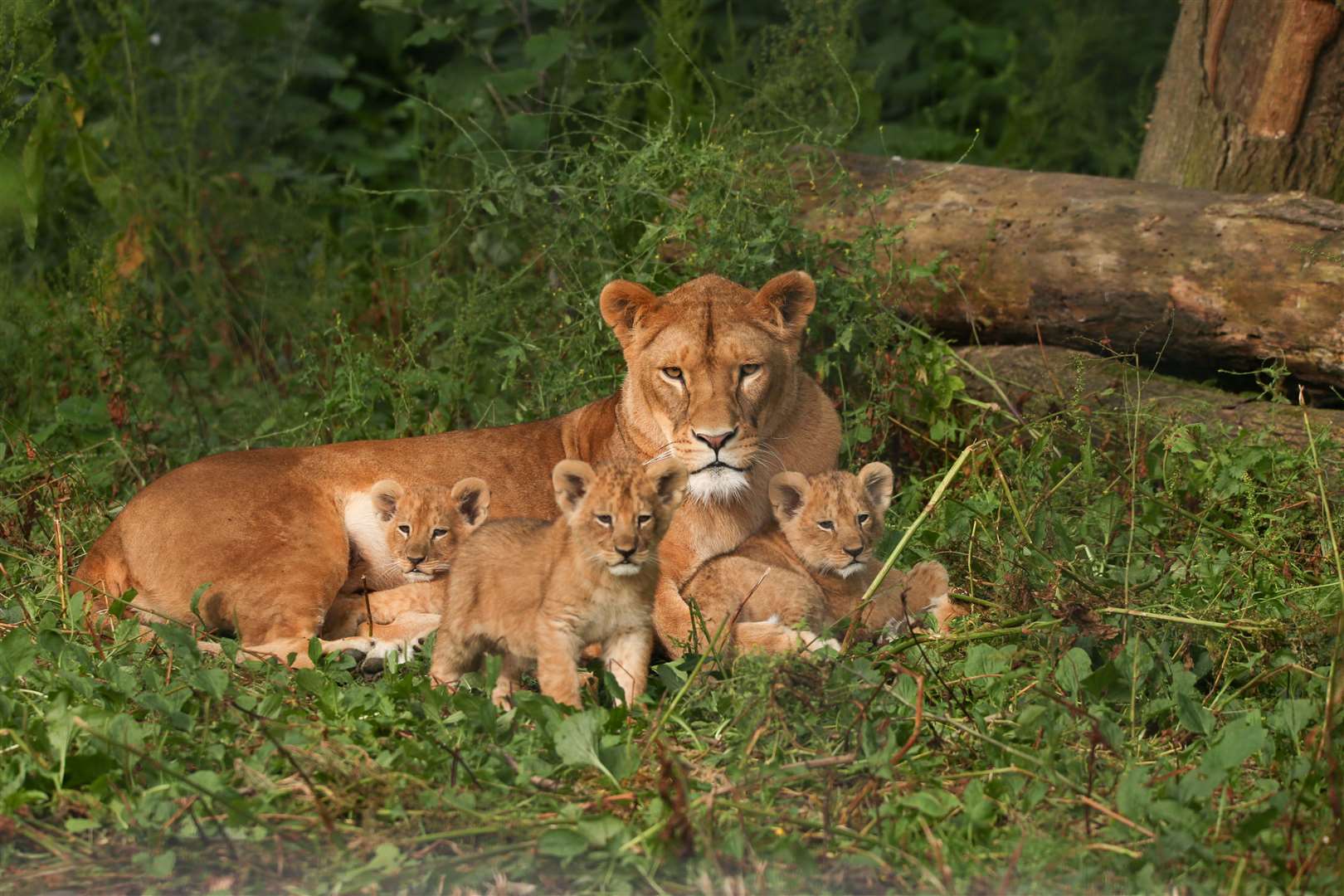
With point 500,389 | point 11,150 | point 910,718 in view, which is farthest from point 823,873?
point 11,150

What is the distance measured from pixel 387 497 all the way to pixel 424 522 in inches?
7.2

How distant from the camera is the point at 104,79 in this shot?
8602 mm

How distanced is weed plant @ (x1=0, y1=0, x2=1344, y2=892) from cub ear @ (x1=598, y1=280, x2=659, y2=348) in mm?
1068

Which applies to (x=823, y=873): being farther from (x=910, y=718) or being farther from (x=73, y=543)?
(x=73, y=543)

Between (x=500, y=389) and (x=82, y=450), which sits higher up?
(x=500, y=389)

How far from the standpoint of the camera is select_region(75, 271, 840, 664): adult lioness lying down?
5160 millimetres

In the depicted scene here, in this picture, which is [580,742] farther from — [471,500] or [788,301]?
[788,301]

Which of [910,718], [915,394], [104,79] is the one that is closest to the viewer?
[910,718]

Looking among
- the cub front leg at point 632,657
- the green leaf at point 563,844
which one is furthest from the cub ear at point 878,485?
the green leaf at point 563,844

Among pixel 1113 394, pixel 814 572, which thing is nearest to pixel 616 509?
pixel 814 572

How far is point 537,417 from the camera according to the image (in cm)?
688

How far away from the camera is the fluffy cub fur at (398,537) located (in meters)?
5.45

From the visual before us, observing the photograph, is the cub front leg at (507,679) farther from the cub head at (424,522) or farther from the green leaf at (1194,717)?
the green leaf at (1194,717)

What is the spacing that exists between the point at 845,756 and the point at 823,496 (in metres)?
1.48
